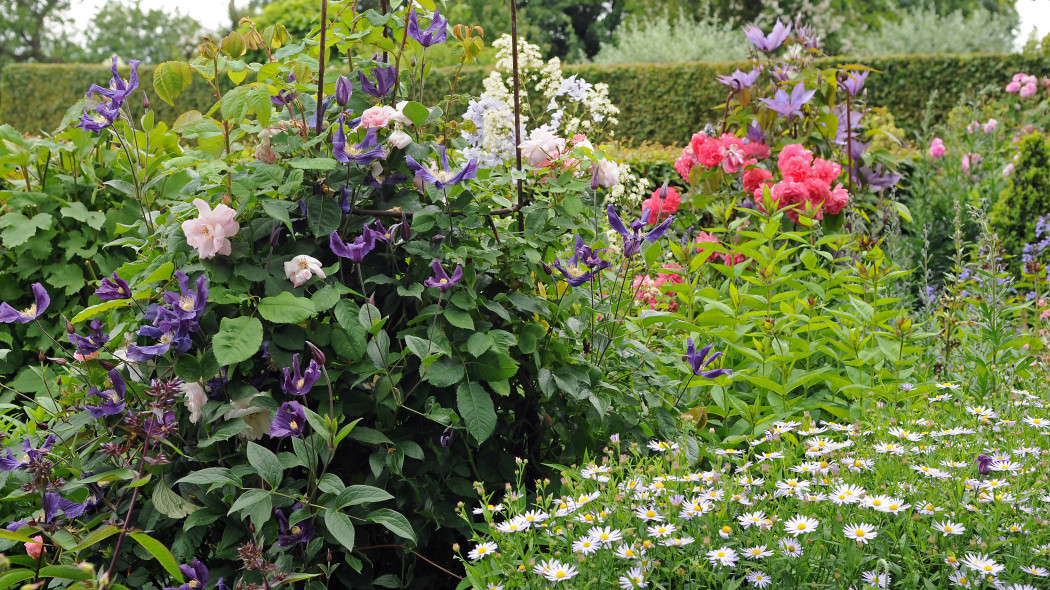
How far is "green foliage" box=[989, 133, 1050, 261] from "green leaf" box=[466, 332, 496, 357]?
424 centimetres

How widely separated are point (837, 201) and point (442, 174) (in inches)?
81.6

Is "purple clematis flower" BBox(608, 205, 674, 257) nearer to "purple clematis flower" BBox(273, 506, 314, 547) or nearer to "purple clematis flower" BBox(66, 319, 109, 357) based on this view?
"purple clematis flower" BBox(273, 506, 314, 547)

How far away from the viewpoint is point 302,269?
1.59 metres

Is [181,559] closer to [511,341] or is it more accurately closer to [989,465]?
[511,341]

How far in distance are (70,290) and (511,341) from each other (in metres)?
1.85

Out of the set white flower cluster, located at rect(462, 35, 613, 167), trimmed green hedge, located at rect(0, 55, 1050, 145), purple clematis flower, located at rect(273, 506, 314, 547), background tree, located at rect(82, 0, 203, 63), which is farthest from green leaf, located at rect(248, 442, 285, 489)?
background tree, located at rect(82, 0, 203, 63)

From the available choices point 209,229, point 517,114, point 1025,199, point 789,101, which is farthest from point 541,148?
point 1025,199

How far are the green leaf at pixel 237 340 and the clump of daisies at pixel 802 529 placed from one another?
1.81 ft

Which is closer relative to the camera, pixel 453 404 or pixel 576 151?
pixel 453 404

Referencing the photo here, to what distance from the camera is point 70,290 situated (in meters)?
2.68

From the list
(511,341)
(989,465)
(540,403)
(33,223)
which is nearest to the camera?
(989,465)

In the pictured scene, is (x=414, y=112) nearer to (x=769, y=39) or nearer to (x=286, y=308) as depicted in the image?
(x=286, y=308)

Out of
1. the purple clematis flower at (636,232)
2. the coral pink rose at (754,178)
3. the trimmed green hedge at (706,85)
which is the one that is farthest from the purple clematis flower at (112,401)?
the trimmed green hedge at (706,85)

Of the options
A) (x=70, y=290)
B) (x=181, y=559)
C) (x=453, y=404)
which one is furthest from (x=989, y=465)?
(x=70, y=290)
